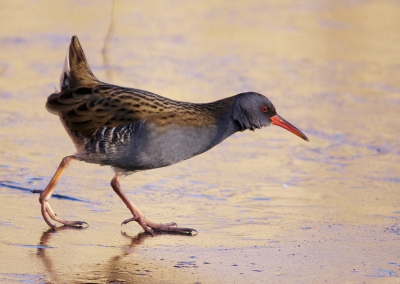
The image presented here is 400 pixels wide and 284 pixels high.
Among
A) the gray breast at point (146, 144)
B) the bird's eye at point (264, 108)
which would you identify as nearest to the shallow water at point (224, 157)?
the gray breast at point (146, 144)

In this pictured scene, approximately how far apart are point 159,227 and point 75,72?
5.06 ft

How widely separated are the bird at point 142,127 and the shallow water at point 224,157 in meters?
0.32

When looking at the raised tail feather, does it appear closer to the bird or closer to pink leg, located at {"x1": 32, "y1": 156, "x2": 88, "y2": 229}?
the bird

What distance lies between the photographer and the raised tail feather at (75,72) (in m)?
7.04

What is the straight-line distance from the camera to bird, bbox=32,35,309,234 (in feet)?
20.9

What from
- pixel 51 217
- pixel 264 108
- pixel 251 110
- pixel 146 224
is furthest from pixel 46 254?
pixel 264 108

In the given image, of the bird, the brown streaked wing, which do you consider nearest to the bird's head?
the bird

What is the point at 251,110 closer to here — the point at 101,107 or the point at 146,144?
the point at 146,144

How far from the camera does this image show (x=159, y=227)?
20.9 ft

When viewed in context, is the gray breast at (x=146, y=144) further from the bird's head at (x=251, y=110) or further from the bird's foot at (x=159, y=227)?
the bird's foot at (x=159, y=227)

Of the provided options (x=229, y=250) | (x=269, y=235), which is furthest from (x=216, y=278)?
(x=269, y=235)

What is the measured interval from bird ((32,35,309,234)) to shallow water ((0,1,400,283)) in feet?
1.04

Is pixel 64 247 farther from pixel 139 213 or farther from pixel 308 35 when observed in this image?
pixel 308 35

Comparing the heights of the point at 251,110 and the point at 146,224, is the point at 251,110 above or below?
above
